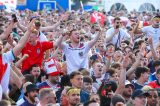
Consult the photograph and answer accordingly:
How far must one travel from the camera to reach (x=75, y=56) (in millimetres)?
13961

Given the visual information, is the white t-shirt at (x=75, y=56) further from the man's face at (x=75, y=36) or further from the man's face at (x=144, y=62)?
the man's face at (x=144, y=62)

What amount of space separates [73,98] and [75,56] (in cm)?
352

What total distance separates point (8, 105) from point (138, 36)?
457 inches

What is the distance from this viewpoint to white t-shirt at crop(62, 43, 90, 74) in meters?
13.9

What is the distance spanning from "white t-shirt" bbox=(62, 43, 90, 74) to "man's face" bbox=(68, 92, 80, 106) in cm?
338

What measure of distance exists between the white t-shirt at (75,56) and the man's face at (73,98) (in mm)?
3376

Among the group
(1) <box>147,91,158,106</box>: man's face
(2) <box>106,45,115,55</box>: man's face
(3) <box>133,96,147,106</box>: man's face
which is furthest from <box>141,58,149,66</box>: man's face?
(3) <box>133,96,147,106</box>: man's face

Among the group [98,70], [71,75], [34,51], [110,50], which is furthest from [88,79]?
[110,50]

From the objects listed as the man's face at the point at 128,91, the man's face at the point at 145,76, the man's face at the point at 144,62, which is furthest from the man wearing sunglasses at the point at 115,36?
the man's face at the point at 128,91

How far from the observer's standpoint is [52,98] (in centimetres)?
1005

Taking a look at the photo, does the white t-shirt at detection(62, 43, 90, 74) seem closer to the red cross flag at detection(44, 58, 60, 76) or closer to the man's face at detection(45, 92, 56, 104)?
the red cross flag at detection(44, 58, 60, 76)

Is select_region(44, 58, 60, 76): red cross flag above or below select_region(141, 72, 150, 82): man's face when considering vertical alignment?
above

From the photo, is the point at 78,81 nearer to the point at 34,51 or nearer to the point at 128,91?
the point at 128,91

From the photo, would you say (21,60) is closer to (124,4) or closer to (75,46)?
(75,46)
